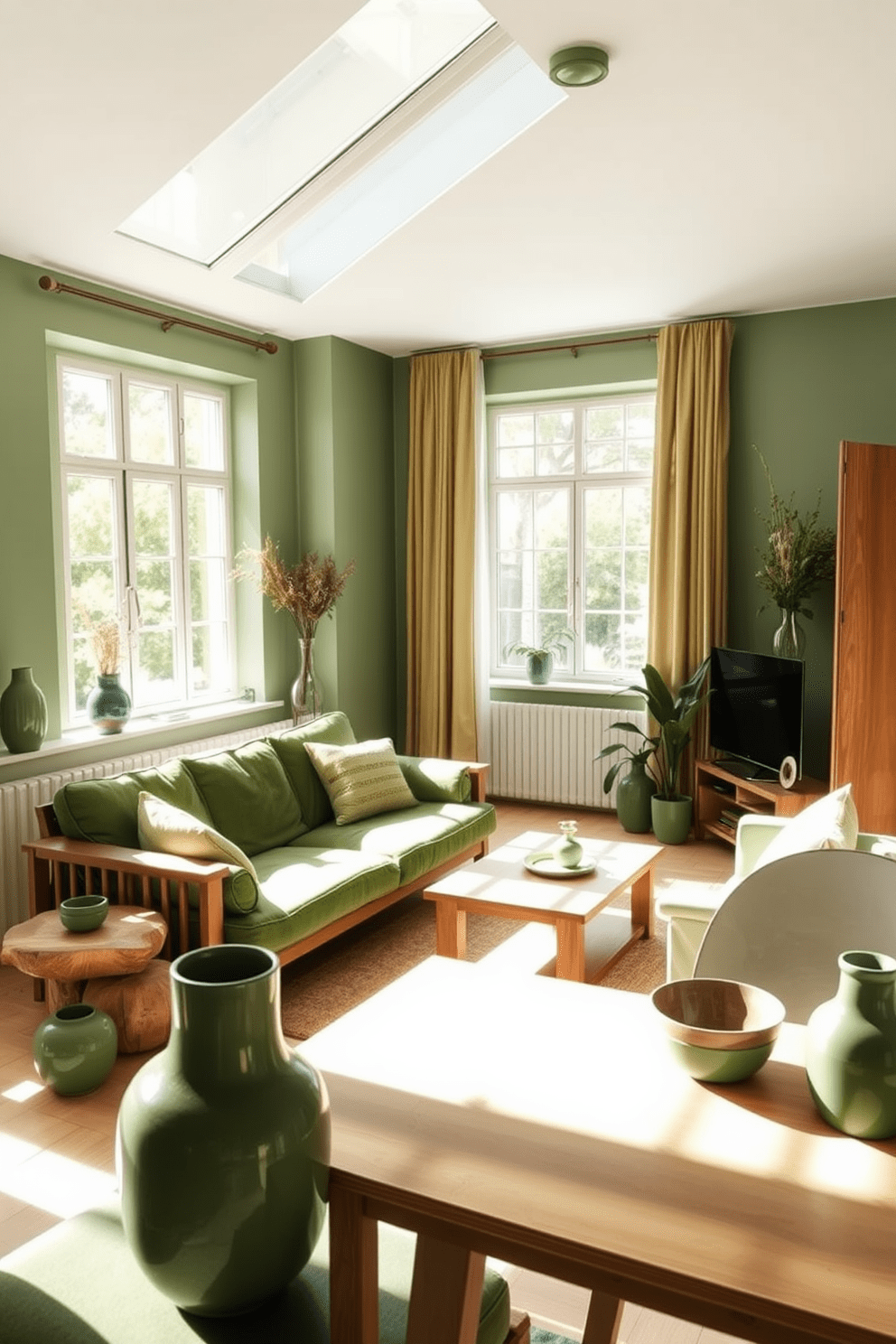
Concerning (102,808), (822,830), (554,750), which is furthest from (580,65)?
(554,750)

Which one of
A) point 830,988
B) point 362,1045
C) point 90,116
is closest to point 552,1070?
point 362,1045

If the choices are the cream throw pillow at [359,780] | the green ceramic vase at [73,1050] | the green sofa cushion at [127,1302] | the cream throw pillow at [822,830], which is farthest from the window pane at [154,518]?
the green sofa cushion at [127,1302]

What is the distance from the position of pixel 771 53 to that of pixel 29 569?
3.35m

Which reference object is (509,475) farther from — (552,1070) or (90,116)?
(552,1070)

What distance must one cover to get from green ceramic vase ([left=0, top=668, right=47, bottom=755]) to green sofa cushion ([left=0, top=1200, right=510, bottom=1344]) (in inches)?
119

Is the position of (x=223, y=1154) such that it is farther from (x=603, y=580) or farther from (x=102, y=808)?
(x=603, y=580)

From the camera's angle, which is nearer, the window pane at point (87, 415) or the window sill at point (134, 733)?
the window sill at point (134, 733)

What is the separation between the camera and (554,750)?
640cm

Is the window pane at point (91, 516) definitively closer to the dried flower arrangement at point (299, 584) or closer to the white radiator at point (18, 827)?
the dried flower arrangement at point (299, 584)

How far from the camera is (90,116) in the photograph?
130 inches

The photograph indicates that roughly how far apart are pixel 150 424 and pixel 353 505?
1.34 metres

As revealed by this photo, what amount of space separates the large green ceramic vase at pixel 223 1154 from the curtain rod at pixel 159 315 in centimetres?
409

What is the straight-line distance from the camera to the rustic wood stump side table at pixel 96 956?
10.3ft

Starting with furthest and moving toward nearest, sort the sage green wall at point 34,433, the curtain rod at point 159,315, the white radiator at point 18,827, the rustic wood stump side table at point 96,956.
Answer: the curtain rod at point 159,315 < the sage green wall at point 34,433 < the white radiator at point 18,827 < the rustic wood stump side table at point 96,956
